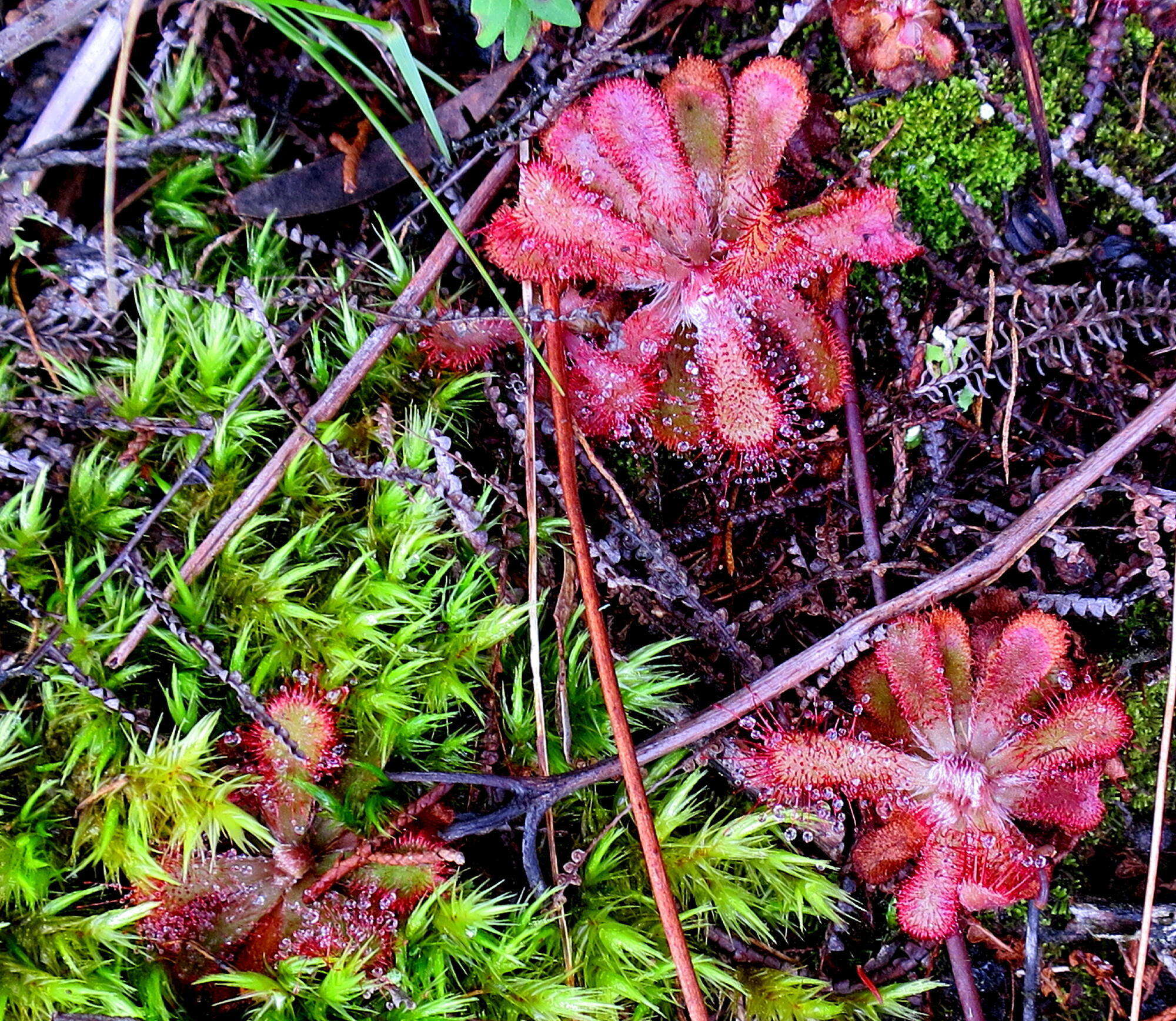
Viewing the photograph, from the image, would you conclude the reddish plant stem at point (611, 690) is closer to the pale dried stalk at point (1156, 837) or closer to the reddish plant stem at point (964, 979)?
the reddish plant stem at point (964, 979)

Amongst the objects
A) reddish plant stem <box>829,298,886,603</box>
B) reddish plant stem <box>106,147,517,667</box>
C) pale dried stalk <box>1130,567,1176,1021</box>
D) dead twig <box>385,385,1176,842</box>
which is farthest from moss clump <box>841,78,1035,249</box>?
pale dried stalk <box>1130,567,1176,1021</box>

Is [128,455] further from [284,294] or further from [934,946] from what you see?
[934,946]

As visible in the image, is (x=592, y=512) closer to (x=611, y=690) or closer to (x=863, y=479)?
(x=611, y=690)

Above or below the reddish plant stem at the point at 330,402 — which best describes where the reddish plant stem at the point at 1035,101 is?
above

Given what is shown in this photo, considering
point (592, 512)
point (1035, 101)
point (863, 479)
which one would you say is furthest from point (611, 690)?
point (1035, 101)

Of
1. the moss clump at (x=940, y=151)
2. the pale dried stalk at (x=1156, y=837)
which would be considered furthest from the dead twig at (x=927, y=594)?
the moss clump at (x=940, y=151)

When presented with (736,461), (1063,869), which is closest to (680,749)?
(736,461)
